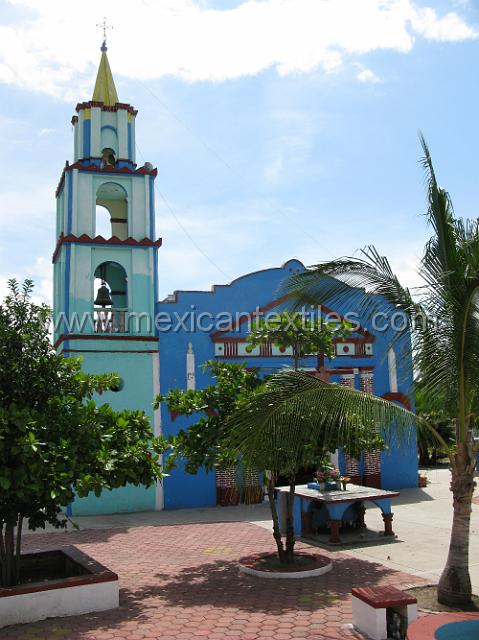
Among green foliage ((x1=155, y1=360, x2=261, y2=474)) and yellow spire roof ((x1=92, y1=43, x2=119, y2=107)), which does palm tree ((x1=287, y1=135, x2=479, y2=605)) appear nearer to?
green foliage ((x1=155, y1=360, x2=261, y2=474))

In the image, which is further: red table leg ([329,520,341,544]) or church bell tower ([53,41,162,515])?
church bell tower ([53,41,162,515])

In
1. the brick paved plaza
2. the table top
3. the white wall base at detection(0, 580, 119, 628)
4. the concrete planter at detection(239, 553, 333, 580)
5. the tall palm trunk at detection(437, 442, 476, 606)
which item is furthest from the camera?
the table top

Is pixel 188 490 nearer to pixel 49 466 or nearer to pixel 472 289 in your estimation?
pixel 49 466

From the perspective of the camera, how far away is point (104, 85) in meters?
18.5

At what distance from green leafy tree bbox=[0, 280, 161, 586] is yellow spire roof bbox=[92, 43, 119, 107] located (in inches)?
461

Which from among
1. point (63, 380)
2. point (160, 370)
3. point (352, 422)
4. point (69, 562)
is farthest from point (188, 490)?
point (352, 422)

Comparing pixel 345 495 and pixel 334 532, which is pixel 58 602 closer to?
pixel 334 532

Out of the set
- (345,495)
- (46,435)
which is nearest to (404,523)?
(345,495)

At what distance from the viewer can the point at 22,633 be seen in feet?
22.7

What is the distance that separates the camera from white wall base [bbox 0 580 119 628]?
286 inches

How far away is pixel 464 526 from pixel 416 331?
234 centimetres

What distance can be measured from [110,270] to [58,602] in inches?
460

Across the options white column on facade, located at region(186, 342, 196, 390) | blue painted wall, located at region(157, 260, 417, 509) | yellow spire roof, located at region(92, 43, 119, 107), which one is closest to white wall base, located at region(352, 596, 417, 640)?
blue painted wall, located at region(157, 260, 417, 509)

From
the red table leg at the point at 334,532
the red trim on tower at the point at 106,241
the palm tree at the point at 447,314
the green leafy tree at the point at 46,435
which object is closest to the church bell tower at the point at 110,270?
the red trim on tower at the point at 106,241
